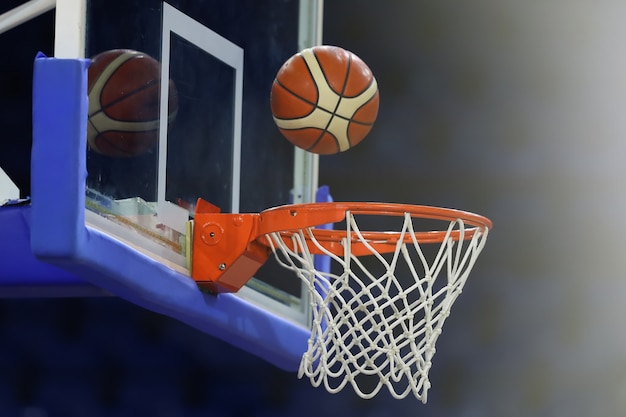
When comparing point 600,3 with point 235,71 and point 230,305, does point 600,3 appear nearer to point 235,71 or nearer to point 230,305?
point 235,71

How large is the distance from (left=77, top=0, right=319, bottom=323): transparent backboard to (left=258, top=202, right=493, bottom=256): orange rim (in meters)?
0.20

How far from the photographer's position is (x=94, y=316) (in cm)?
328

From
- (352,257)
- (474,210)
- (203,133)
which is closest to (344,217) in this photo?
(352,257)

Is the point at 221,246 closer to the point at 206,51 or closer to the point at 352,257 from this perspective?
the point at 352,257

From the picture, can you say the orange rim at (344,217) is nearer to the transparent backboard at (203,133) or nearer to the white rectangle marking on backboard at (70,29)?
the transparent backboard at (203,133)

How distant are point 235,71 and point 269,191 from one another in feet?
1.09

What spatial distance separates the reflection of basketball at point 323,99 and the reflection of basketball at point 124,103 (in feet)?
0.87

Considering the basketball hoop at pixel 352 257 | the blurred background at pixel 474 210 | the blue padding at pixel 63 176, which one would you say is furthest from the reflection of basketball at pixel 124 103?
the blurred background at pixel 474 210

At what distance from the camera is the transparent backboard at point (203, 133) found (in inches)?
67.2

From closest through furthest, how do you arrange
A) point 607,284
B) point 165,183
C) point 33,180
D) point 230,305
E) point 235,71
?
point 33,180
point 165,183
point 230,305
point 235,71
point 607,284

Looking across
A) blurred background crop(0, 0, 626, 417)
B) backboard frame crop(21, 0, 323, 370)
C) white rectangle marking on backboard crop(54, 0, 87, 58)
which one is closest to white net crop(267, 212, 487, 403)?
backboard frame crop(21, 0, 323, 370)

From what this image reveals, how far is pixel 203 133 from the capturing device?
2.04 meters

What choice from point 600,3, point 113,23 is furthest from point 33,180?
point 600,3

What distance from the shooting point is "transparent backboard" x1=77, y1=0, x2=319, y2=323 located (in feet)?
5.60
